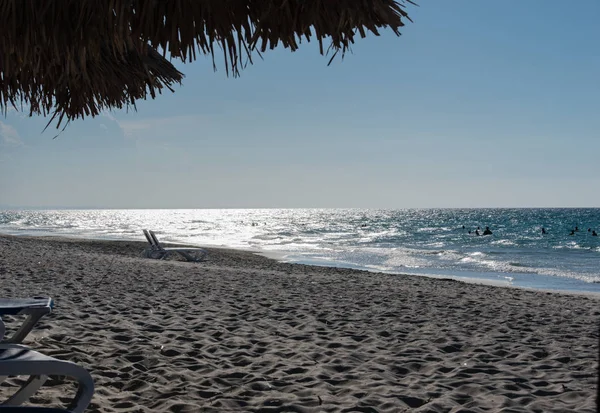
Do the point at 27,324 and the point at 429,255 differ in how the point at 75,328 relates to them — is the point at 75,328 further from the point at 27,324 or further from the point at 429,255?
the point at 429,255

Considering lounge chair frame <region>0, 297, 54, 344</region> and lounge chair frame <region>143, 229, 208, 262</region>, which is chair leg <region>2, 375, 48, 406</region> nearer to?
lounge chair frame <region>0, 297, 54, 344</region>

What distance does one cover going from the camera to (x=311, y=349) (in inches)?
216

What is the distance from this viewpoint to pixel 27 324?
3797 millimetres

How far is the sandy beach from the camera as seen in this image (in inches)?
160

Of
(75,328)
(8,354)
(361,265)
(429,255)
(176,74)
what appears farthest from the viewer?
(429,255)

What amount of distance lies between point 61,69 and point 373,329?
14.3 ft

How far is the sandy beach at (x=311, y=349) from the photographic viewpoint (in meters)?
4.06

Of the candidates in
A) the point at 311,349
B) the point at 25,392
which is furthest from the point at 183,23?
the point at 311,349

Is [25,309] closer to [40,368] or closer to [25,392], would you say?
[25,392]

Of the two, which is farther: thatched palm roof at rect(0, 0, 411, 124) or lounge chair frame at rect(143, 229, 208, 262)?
lounge chair frame at rect(143, 229, 208, 262)

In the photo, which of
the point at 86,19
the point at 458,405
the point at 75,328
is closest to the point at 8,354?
the point at 86,19

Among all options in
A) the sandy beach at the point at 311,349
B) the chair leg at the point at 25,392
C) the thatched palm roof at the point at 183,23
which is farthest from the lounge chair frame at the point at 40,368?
the thatched palm roof at the point at 183,23

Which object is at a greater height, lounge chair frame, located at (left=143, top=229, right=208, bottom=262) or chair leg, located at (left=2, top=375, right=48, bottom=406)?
chair leg, located at (left=2, top=375, right=48, bottom=406)

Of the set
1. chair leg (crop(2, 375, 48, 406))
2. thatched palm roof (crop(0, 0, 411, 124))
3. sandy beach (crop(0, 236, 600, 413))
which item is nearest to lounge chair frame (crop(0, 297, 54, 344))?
chair leg (crop(2, 375, 48, 406))
